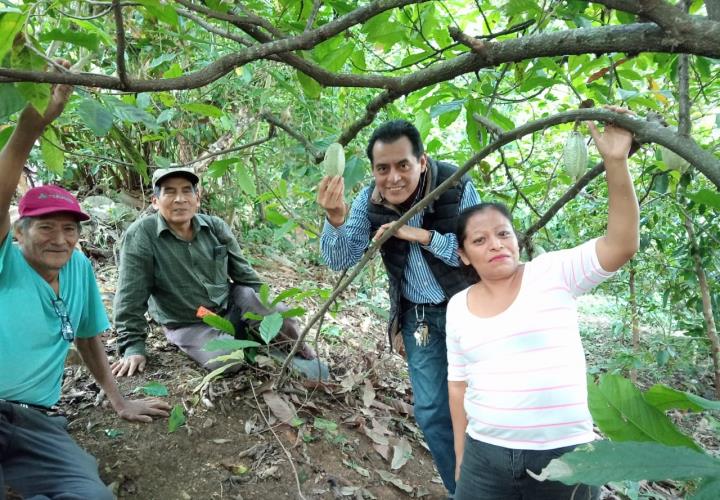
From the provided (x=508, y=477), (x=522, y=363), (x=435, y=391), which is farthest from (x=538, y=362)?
(x=435, y=391)

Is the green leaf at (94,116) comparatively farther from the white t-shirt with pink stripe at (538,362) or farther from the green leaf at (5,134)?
the white t-shirt with pink stripe at (538,362)

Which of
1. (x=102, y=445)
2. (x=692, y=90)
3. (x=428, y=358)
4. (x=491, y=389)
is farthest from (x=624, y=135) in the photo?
(x=102, y=445)

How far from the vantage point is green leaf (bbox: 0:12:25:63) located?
92cm

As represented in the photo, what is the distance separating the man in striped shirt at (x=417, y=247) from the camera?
2080 mm

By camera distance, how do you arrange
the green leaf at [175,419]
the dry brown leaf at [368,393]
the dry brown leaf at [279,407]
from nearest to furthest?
the green leaf at [175,419], the dry brown leaf at [279,407], the dry brown leaf at [368,393]

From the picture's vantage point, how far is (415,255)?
2264 millimetres

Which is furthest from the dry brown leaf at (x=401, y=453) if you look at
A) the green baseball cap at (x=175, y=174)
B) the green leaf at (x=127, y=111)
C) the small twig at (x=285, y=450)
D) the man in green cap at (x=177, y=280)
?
the green leaf at (x=127, y=111)

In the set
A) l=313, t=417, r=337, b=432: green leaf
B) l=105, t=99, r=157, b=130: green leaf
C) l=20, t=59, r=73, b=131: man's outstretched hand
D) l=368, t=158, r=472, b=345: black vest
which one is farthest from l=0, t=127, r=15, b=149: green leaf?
l=313, t=417, r=337, b=432: green leaf

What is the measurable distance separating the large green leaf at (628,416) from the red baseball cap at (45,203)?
2.11 m

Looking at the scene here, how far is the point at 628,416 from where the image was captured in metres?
0.63

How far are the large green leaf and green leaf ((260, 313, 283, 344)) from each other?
200cm

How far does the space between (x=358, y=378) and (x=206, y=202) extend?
2.52m

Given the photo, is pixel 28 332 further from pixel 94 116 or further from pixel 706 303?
pixel 706 303

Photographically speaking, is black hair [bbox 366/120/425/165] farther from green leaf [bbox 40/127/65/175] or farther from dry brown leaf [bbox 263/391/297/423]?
dry brown leaf [bbox 263/391/297/423]
